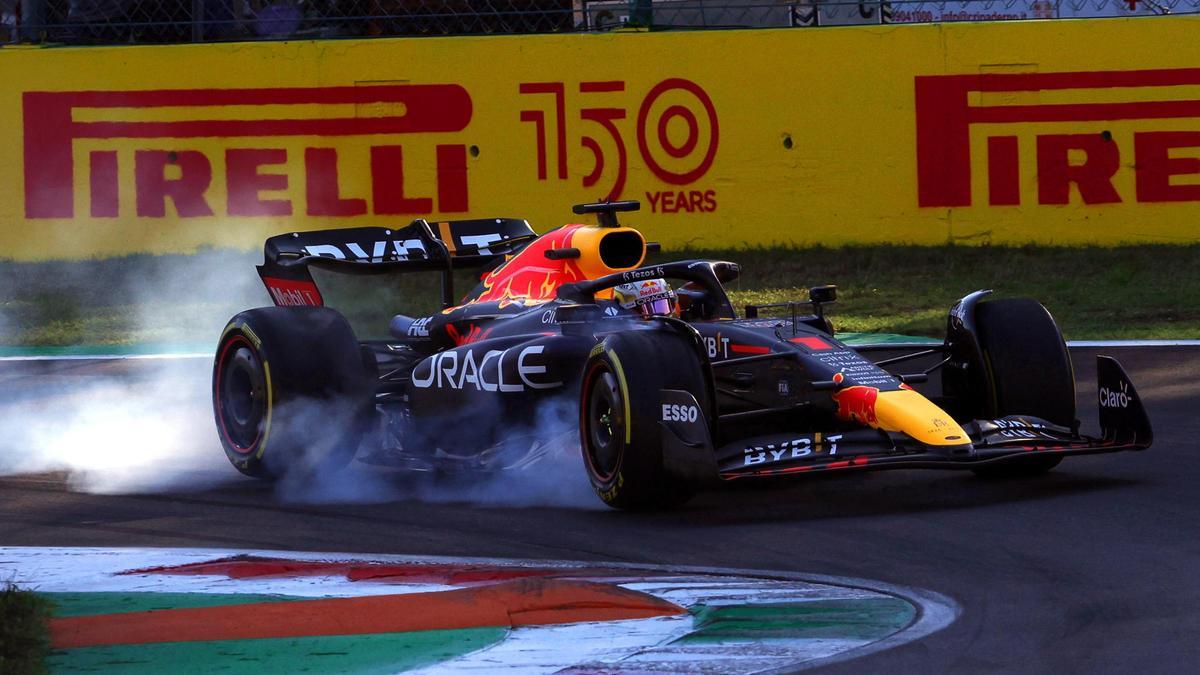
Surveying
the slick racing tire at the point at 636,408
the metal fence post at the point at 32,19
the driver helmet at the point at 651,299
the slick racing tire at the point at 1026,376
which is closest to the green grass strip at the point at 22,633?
the slick racing tire at the point at 636,408

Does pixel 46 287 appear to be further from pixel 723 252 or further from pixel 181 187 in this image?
pixel 723 252

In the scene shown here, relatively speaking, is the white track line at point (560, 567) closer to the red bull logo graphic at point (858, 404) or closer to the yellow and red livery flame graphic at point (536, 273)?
the red bull logo graphic at point (858, 404)

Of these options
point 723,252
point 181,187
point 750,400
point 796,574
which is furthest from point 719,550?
point 181,187

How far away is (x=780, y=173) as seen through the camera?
14.9 metres

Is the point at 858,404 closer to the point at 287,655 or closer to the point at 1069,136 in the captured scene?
the point at 287,655

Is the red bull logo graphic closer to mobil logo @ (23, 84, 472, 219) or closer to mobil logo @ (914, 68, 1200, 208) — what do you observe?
mobil logo @ (914, 68, 1200, 208)

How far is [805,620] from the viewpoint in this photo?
5.21 meters

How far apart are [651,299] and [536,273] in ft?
2.71

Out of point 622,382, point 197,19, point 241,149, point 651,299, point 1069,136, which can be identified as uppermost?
point 197,19

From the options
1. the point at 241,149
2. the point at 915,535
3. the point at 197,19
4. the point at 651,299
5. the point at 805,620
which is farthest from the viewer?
the point at 197,19

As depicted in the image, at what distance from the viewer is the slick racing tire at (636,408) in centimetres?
684

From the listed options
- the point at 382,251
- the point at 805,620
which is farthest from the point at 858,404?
the point at 382,251

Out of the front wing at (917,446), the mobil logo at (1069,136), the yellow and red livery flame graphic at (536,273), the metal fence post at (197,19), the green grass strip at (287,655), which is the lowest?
the green grass strip at (287,655)

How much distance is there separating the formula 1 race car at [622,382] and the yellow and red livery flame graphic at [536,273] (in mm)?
11
